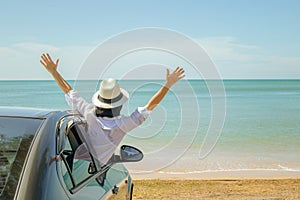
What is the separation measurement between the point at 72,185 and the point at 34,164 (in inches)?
15.8

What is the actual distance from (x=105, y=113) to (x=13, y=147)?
1535 millimetres

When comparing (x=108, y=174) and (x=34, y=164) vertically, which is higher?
(x=34, y=164)

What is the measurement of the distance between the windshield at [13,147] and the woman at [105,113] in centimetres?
75

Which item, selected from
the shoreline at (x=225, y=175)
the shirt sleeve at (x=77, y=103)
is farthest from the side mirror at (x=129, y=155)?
the shoreline at (x=225, y=175)

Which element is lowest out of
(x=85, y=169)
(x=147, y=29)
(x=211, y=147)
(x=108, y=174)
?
(x=211, y=147)

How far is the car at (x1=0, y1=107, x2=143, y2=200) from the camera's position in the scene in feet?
7.76

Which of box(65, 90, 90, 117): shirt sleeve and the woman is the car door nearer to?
the woman

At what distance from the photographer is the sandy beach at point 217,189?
26.5 feet

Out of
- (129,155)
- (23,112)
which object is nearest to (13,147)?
(23,112)

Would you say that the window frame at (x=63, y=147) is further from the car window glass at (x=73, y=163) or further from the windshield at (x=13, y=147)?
the windshield at (x=13, y=147)

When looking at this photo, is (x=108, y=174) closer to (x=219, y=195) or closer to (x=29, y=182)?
(x=29, y=182)

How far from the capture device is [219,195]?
8.20 metres

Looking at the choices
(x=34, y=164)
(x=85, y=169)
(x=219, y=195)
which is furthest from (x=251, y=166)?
(x=34, y=164)

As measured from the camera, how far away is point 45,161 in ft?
8.24
